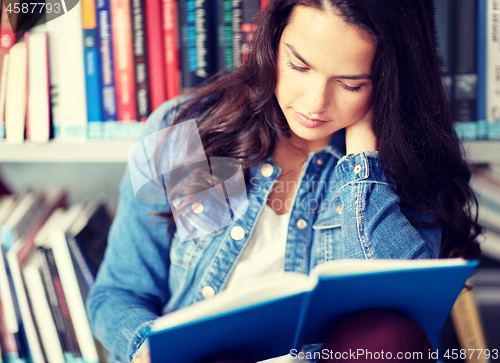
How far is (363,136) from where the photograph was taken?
0.65 meters

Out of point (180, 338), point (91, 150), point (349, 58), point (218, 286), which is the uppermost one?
point (349, 58)

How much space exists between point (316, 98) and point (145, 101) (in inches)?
13.4

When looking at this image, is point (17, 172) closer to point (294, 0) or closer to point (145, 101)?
point (145, 101)

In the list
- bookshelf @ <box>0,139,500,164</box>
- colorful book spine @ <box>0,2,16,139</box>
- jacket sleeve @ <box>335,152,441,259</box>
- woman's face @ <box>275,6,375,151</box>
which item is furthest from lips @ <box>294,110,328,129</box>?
colorful book spine @ <box>0,2,16,139</box>

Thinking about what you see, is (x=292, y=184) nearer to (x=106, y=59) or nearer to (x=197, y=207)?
(x=197, y=207)

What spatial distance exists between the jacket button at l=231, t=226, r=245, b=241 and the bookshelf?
24cm

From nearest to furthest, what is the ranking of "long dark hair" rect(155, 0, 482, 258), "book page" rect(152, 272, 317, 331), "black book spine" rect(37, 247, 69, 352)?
1. "book page" rect(152, 272, 317, 331)
2. "long dark hair" rect(155, 0, 482, 258)
3. "black book spine" rect(37, 247, 69, 352)

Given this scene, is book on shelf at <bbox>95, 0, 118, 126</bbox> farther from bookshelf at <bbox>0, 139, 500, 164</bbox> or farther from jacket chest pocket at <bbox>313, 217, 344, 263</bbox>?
jacket chest pocket at <bbox>313, 217, 344, 263</bbox>

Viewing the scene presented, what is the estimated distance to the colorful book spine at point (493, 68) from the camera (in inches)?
25.9

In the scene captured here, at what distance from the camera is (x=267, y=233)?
0.69 metres

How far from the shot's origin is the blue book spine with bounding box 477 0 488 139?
0.66m

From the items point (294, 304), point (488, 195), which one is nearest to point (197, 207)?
point (294, 304)

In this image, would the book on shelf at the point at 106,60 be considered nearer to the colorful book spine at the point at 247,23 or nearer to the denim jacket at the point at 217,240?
the denim jacket at the point at 217,240

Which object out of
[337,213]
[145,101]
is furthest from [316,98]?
[145,101]
